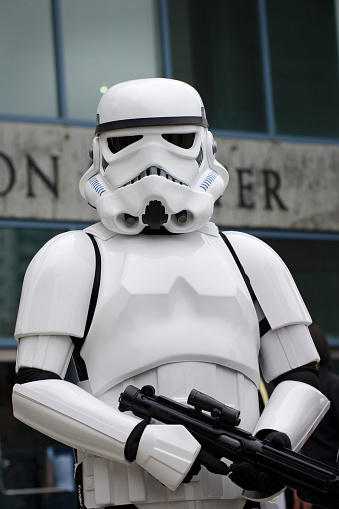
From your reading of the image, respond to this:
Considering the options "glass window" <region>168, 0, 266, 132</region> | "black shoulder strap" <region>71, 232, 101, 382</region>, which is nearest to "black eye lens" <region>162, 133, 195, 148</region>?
"black shoulder strap" <region>71, 232, 101, 382</region>

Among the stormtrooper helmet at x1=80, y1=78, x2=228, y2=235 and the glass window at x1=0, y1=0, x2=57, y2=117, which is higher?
the glass window at x1=0, y1=0, x2=57, y2=117

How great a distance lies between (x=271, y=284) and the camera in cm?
422

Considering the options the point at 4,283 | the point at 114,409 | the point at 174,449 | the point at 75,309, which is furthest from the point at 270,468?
the point at 4,283

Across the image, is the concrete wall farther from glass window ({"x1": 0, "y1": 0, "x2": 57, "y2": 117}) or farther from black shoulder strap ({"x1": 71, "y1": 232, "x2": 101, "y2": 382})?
black shoulder strap ({"x1": 71, "y1": 232, "x2": 101, "y2": 382})

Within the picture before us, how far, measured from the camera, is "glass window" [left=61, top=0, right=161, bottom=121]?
10.8 meters

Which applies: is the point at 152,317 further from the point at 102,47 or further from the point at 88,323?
the point at 102,47

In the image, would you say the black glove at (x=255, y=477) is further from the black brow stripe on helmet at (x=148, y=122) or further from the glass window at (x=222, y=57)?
the glass window at (x=222, y=57)

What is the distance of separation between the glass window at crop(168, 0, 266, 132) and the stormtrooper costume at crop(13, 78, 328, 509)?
280 inches

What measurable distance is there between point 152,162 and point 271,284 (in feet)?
2.13

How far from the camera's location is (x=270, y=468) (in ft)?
12.3

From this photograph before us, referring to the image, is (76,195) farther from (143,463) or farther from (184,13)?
(143,463)

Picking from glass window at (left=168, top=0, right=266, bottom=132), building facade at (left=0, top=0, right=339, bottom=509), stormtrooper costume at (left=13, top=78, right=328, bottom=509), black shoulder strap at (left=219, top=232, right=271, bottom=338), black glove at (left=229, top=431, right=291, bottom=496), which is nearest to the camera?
black glove at (left=229, top=431, right=291, bottom=496)

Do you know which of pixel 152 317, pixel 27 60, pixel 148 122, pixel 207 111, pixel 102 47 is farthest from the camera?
pixel 207 111

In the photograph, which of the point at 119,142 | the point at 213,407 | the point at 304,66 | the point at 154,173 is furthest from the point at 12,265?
the point at 213,407
